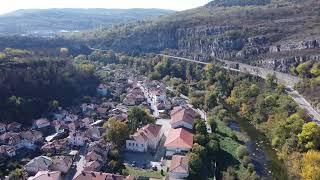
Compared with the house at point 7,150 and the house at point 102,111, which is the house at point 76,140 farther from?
the house at point 102,111

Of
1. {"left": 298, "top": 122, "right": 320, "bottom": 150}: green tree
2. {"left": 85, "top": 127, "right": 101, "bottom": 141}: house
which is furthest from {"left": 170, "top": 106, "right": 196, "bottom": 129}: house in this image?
{"left": 298, "top": 122, "right": 320, "bottom": 150}: green tree

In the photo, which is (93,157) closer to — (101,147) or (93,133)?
(101,147)

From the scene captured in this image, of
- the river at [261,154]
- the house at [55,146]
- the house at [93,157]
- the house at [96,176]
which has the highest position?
the house at [96,176]

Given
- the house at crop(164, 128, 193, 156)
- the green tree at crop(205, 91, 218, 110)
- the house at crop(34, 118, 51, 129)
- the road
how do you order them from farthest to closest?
the green tree at crop(205, 91, 218, 110) < the road < the house at crop(34, 118, 51, 129) < the house at crop(164, 128, 193, 156)

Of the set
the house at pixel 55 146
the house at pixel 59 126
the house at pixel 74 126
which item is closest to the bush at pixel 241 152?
Result: the house at pixel 55 146

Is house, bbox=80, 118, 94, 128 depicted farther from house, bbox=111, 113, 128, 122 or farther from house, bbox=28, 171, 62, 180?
house, bbox=28, 171, 62, 180
